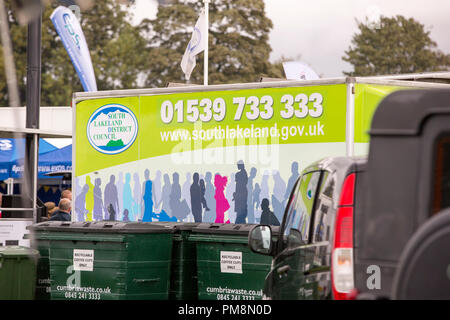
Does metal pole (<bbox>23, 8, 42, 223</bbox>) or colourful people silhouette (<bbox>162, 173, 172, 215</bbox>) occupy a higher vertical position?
metal pole (<bbox>23, 8, 42, 223</bbox>)

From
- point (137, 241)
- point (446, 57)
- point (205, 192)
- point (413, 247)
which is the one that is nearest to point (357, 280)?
point (413, 247)

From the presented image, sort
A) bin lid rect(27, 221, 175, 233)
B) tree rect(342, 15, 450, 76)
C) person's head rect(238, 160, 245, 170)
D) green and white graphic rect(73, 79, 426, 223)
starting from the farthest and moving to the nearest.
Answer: tree rect(342, 15, 450, 76) → person's head rect(238, 160, 245, 170) → green and white graphic rect(73, 79, 426, 223) → bin lid rect(27, 221, 175, 233)

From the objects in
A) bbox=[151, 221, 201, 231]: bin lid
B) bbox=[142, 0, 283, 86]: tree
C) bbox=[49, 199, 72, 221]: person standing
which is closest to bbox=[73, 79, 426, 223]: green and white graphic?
bbox=[151, 221, 201, 231]: bin lid

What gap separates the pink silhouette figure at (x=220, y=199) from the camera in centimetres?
1110

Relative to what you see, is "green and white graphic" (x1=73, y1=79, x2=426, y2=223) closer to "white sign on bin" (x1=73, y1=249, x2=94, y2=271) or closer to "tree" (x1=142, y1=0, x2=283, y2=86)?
"white sign on bin" (x1=73, y1=249, x2=94, y2=271)

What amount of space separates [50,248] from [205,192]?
1956mm

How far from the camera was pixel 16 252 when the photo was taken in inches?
427

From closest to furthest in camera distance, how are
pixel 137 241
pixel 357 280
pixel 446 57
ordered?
pixel 357 280 < pixel 137 241 < pixel 446 57

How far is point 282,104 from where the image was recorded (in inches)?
418

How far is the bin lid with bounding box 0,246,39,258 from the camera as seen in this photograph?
10.8 metres

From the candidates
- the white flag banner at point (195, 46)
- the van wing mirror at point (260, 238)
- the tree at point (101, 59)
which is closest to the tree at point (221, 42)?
the tree at point (101, 59)

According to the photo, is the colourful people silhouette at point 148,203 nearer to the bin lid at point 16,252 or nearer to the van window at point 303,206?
the bin lid at point 16,252

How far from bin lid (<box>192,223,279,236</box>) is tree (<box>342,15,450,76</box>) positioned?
7163 cm
